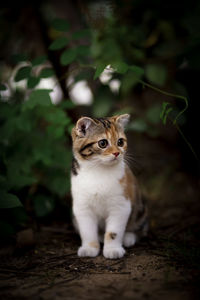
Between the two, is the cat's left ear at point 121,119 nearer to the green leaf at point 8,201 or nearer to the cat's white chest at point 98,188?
the cat's white chest at point 98,188

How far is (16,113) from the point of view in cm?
365

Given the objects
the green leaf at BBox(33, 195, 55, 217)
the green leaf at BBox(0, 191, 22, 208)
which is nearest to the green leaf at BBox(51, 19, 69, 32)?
the green leaf at BBox(0, 191, 22, 208)

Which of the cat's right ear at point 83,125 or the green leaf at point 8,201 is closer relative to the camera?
the green leaf at point 8,201

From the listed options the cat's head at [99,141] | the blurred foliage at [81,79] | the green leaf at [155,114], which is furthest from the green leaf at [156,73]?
the cat's head at [99,141]

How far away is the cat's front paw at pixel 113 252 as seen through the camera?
2652mm

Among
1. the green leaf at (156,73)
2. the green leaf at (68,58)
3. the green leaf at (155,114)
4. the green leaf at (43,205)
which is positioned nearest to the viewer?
the green leaf at (68,58)

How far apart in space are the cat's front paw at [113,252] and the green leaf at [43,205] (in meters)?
1.26

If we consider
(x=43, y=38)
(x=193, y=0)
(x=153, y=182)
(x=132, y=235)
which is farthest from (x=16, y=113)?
(x=193, y=0)

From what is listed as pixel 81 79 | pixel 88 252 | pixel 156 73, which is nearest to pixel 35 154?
pixel 81 79

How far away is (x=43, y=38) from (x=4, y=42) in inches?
39.8

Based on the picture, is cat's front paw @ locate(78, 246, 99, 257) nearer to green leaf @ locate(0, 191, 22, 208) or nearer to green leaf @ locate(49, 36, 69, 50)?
green leaf @ locate(0, 191, 22, 208)

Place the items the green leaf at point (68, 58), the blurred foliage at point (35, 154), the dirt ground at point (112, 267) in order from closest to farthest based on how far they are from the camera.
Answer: the dirt ground at point (112, 267), the green leaf at point (68, 58), the blurred foliage at point (35, 154)

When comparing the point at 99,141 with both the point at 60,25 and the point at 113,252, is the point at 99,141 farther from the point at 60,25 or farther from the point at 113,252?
the point at 60,25

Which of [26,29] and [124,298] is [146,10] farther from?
[124,298]
